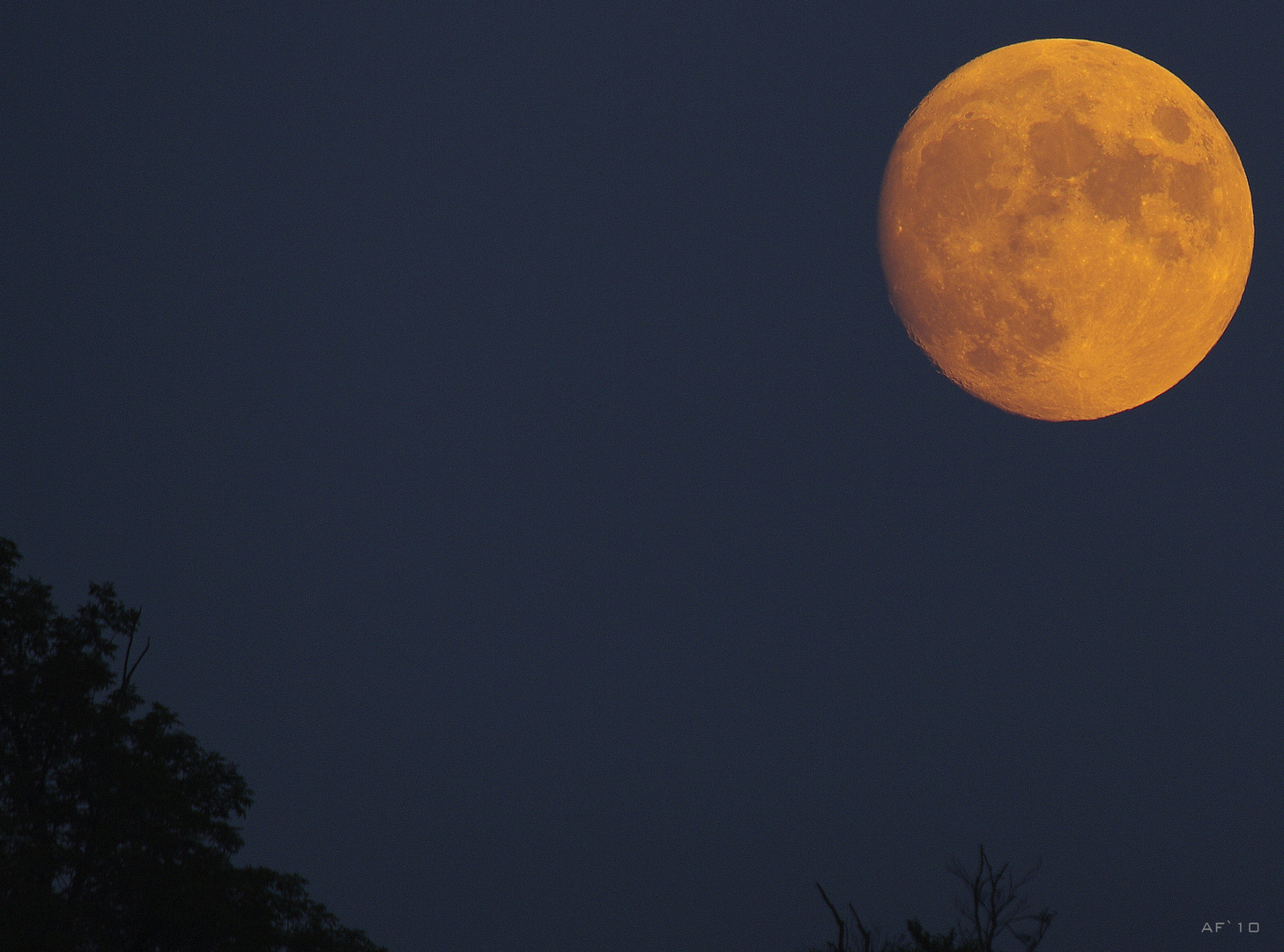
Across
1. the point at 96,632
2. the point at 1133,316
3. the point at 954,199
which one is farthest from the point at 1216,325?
the point at 96,632

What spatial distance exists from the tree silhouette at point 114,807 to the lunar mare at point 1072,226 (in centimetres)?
1903

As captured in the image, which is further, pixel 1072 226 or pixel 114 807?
pixel 1072 226

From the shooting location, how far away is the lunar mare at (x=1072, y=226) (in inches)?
939

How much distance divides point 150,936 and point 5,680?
15.0 ft

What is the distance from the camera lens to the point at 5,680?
55.8 ft

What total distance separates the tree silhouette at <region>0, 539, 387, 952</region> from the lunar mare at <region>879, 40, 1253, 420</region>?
19.0 metres

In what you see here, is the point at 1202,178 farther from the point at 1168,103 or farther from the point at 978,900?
the point at 978,900

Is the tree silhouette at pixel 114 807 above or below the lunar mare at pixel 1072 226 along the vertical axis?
below

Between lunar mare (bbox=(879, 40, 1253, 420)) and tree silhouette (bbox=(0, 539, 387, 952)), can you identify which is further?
lunar mare (bbox=(879, 40, 1253, 420))

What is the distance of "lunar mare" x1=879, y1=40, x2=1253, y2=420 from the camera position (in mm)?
23859

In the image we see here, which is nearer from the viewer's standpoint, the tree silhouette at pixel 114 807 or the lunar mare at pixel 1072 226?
the tree silhouette at pixel 114 807

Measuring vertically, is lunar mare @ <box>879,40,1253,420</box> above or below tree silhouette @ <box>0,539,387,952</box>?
above

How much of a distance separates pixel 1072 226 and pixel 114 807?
71.0 ft

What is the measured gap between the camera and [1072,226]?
23781mm
